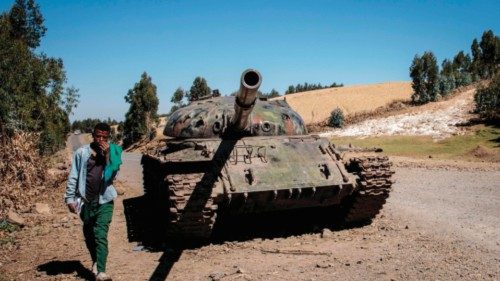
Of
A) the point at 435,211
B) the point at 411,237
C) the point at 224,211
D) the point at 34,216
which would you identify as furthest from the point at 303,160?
the point at 34,216

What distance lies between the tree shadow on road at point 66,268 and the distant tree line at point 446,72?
3337 cm

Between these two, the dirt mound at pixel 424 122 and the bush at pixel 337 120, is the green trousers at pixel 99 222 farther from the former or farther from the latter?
the bush at pixel 337 120

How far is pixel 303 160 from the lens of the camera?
7688mm

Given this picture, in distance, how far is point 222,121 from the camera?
27.5 feet

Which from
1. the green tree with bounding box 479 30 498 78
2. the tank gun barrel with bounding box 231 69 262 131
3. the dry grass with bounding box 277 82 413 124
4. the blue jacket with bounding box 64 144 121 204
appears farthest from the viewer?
the green tree with bounding box 479 30 498 78

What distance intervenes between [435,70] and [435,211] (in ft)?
117

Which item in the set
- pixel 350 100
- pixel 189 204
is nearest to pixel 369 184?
pixel 189 204

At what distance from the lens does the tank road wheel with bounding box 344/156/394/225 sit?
7457 mm

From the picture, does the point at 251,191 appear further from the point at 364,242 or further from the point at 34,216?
the point at 34,216

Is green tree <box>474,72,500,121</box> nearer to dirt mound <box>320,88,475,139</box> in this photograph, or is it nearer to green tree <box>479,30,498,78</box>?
dirt mound <box>320,88,475,139</box>

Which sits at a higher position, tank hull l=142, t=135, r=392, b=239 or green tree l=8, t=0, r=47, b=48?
green tree l=8, t=0, r=47, b=48

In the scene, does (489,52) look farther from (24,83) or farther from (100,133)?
(100,133)

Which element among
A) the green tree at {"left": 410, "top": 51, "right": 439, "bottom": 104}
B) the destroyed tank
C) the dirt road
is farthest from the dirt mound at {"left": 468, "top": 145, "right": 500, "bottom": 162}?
the green tree at {"left": 410, "top": 51, "right": 439, "bottom": 104}

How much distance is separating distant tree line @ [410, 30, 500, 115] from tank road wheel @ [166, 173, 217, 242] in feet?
105
